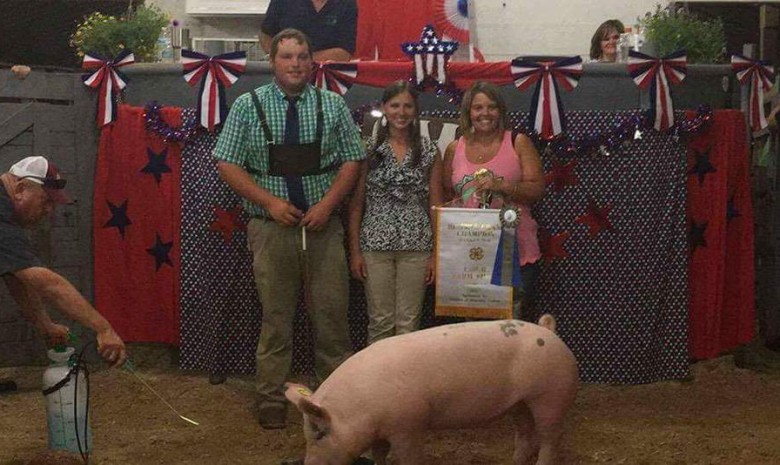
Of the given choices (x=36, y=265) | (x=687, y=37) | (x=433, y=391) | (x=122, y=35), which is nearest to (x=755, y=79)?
(x=687, y=37)

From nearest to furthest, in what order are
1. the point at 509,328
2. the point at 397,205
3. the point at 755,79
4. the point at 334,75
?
1. the point at 509,328
2. the point at 397,205
3. the point at 334,75
4. the point at 755,79

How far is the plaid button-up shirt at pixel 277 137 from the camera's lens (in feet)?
14.7

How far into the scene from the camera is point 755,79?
538 centimetres

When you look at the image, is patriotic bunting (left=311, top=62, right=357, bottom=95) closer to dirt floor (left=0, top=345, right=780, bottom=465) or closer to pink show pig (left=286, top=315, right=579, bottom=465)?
dirt floor (left=0, top=345, right=780, bottom=465)

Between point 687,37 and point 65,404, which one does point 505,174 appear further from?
point 65,404

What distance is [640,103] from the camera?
5348mm

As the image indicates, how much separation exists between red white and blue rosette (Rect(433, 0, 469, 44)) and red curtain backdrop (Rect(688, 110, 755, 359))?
133 inches

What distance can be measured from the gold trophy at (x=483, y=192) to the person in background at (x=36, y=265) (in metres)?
1.61

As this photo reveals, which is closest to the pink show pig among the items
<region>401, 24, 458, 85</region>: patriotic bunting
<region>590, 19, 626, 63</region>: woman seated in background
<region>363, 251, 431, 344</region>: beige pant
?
<region>363, 251, 431, 344</region>: beige pant

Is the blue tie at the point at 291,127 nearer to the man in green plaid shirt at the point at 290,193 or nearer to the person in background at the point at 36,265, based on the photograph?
the man in green plaid shirt at the point at 290,193

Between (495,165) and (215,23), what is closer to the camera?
(495,165)

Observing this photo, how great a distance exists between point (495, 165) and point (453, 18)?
4.12 meters

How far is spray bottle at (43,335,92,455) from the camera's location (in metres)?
3.77

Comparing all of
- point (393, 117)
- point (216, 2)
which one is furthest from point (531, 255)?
point (216, 2)
